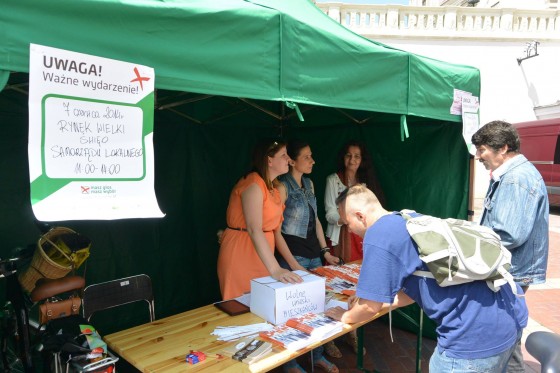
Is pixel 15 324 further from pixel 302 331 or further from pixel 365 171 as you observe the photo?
pixel 365 171

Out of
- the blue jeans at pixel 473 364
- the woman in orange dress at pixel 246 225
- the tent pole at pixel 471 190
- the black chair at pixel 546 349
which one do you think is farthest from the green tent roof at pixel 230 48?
the black chair at pixel 546 349

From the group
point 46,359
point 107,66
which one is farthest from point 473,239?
point 46,359

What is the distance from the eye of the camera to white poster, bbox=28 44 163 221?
125cm

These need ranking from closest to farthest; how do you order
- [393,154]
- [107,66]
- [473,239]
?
[107,66] < [473,239] < [393,154]

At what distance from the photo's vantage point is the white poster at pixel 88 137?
1.25 metres

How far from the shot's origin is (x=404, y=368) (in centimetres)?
321

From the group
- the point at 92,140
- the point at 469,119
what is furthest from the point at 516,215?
the point at 92,140

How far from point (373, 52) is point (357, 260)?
1.80 meters

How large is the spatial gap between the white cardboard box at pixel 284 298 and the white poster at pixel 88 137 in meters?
0.83

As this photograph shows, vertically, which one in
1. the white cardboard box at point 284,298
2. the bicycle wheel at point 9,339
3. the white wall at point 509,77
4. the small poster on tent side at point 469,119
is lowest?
the bicycle wheel at point 9,339

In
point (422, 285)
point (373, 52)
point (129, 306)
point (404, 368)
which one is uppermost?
point (373, 52)

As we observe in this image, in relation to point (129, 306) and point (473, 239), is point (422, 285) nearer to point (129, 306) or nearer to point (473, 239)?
point (473, 239)

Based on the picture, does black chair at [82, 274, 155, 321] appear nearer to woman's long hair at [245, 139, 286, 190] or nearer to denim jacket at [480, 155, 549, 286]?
woman's long hair at [245, 139, 286, 190]

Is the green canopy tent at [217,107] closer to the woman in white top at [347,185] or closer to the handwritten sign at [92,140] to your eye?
the handwritten sign at [92,140]
